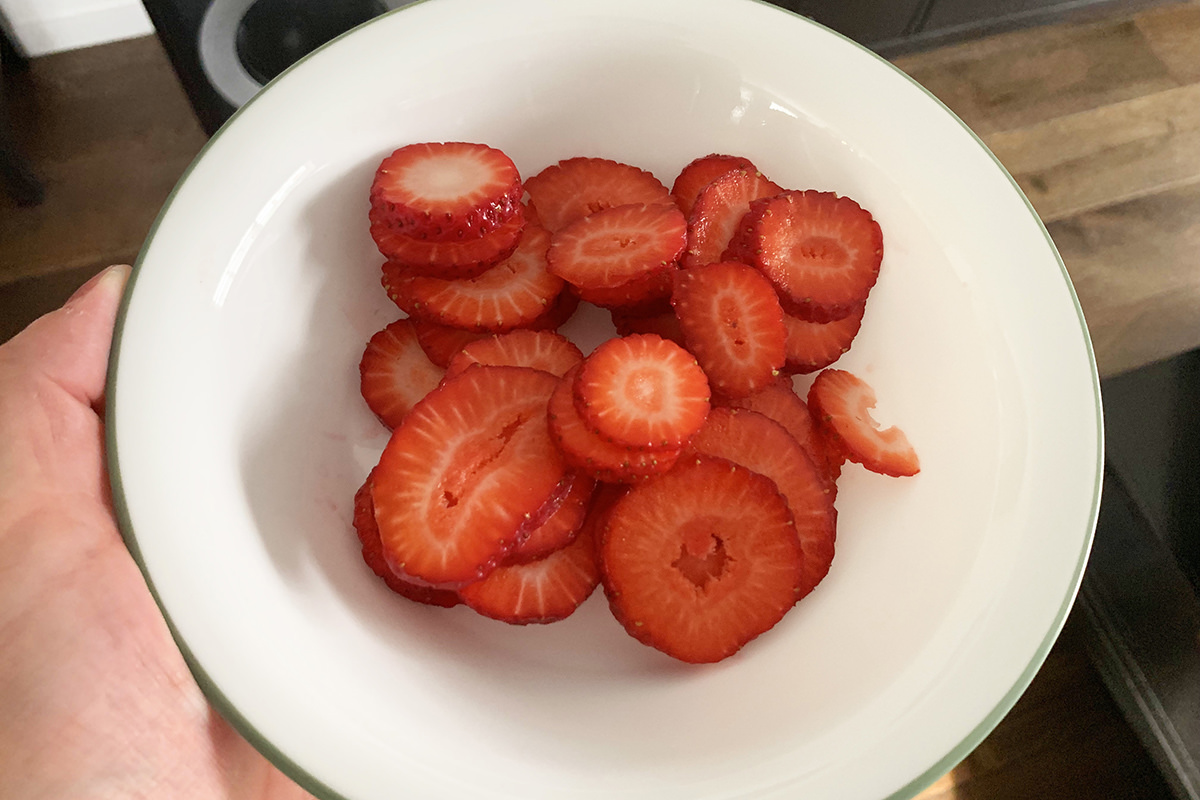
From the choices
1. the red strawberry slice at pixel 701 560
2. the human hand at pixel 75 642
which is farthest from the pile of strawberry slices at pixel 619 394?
the human hand at pixel 75 642

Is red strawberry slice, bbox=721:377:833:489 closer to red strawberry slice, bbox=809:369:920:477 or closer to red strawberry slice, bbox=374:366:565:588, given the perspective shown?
red strawberry slice, bbox=809:369:920:477

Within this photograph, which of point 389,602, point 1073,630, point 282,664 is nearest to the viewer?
point 282,664

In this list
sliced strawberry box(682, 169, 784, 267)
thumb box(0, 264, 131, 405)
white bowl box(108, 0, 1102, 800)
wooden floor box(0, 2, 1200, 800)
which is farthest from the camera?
wooden floor box(0, 2, 1200, 800)

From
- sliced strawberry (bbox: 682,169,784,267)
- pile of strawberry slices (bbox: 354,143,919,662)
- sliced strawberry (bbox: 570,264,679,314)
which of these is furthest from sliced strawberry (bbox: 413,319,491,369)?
sliced strawberry (bbox: 682,169,784,267)

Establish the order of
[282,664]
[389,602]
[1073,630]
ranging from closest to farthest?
[282,664]
[389,602]
[1073,630]

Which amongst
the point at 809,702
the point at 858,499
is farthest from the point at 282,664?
the point at 858,499

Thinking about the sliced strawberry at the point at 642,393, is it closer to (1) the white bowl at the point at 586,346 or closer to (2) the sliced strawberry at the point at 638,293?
(2) the sliced strawberry at the point at 638,293

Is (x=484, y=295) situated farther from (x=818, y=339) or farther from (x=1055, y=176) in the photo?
(x=1055, y=176)

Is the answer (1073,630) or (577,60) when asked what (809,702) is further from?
(1073,630)
